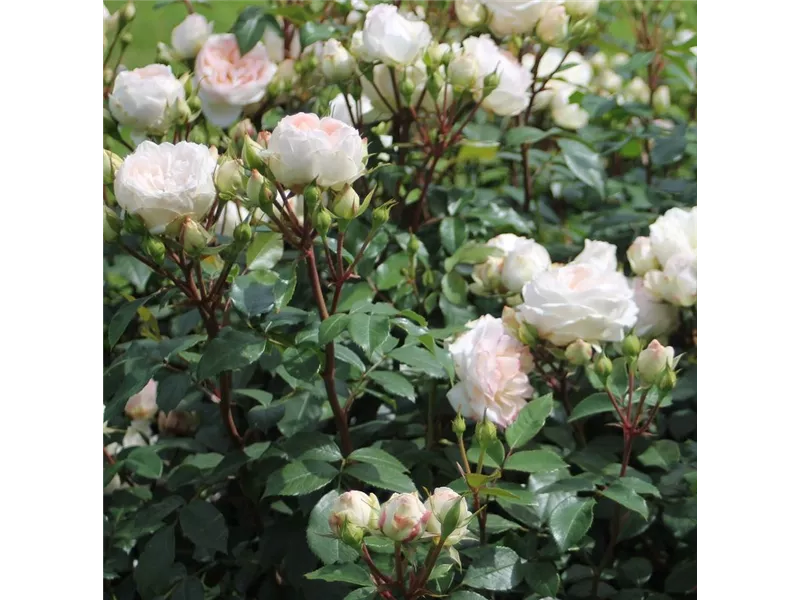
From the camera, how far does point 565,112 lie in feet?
6.54

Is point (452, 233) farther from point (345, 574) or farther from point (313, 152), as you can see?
point (345, 574)

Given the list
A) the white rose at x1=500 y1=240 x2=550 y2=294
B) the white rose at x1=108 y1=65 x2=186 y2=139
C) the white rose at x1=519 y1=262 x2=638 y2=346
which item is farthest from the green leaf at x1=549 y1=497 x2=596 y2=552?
the white rose at x1=108 y1=65 x2=186 y2=139

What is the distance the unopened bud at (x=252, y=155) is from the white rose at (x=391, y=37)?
0.40m

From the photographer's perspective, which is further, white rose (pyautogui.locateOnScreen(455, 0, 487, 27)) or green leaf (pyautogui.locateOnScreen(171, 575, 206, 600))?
white rose (pyautogui.locateOnScreen(455, 0, 487, 27))

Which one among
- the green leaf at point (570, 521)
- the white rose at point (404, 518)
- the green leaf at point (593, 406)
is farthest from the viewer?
the green leaf at point (593, 406)

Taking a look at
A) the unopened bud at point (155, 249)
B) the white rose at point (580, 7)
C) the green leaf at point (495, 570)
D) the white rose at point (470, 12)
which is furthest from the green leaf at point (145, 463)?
the white rose at point (580, 7)

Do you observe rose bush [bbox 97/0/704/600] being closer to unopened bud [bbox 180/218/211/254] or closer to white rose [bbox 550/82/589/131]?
unopened bud [bbox 180/218/211/254]

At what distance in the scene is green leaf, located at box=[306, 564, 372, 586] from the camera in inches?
37.4

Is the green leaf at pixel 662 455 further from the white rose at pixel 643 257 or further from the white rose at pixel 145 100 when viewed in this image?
the white rose at pixel 145 100

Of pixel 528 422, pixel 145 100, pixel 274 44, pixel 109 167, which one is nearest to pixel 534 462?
pixel 528 422

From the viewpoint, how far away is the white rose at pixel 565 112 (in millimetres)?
1983

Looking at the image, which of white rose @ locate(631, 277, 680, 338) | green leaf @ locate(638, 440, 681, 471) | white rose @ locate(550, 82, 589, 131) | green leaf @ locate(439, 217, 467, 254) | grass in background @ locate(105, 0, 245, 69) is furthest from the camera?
white rose @ locate(550, 82, 589, 131)
